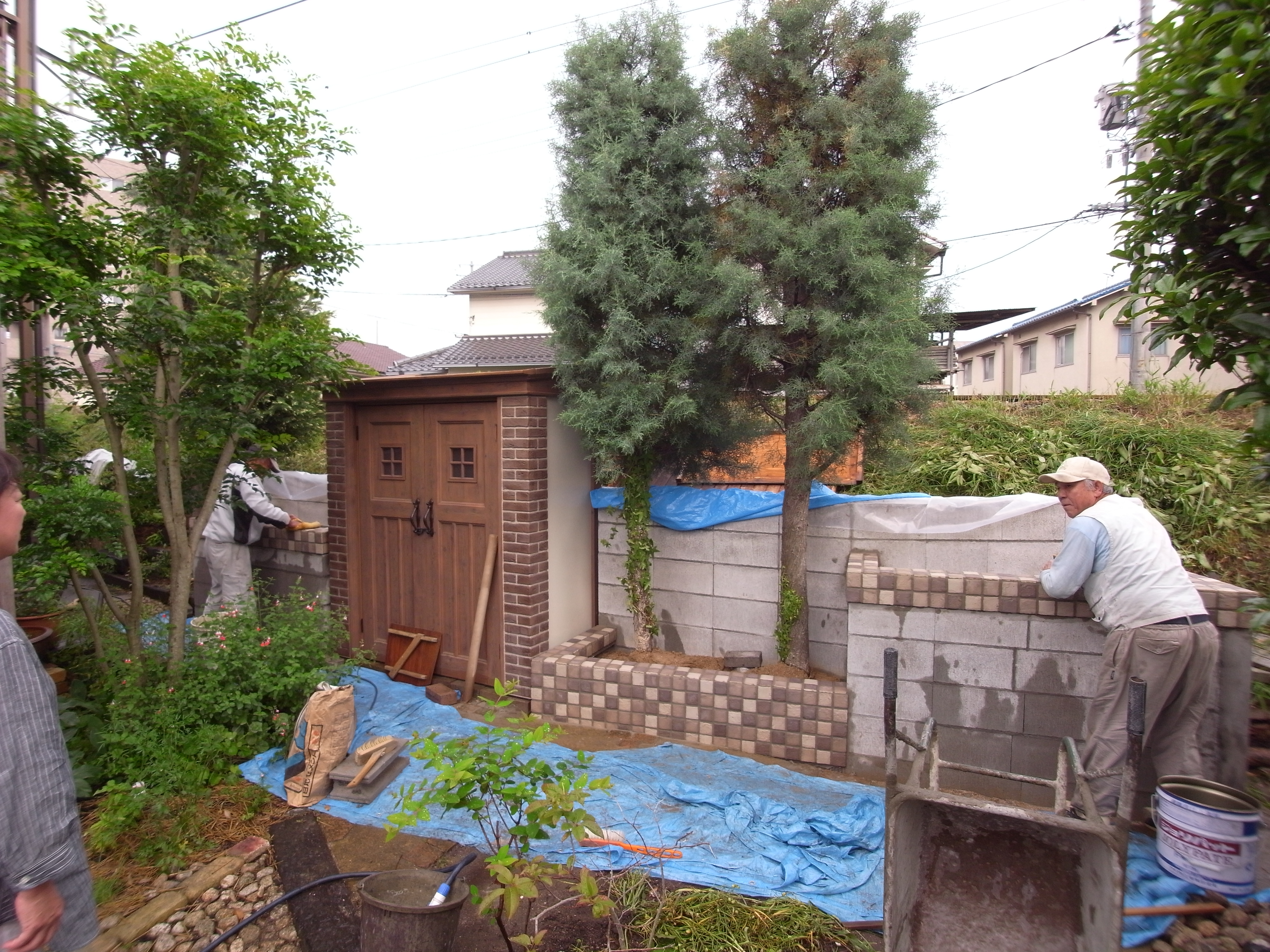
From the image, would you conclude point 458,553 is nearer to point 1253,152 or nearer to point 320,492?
point 320,492

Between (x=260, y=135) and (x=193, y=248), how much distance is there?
888 millimetres

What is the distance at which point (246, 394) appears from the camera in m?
4.03

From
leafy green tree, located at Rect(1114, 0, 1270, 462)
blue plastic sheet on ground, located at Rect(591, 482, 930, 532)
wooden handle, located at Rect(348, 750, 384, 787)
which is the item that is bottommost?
wooden handle, located at Rect(348, 750, 384, 787)

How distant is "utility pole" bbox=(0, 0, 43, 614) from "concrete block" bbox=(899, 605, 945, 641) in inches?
191

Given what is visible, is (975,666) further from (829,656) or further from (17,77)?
(17,77)

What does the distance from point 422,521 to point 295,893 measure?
2946 mm

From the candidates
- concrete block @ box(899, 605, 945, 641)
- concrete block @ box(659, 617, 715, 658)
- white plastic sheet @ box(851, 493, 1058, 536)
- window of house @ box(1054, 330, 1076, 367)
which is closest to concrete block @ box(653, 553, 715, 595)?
concrete block @ box(659, 617, 715, 658)

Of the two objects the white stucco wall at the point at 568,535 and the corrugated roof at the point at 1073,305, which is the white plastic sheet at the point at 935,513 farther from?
the corrugated roof at the point at 1073,305

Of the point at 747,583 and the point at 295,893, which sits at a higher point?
the point at 747,583

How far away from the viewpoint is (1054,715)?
3.69m

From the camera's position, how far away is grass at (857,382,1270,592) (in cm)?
582

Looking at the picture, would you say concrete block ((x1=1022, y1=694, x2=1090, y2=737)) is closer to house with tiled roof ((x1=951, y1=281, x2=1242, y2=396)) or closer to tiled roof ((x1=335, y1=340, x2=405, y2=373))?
house with tiled roof ((x1=951, y1=281, x2=1242, y2=396))

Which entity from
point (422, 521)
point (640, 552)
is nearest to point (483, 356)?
point (422, 521)

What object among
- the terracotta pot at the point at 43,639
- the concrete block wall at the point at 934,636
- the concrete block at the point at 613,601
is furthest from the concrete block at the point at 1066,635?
the terracotta pot at the point at 43,639
